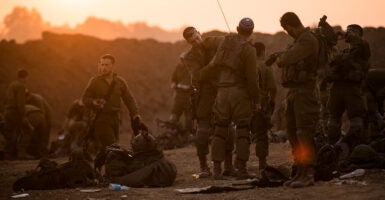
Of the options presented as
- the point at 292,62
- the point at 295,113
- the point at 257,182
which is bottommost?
the point at 257,182

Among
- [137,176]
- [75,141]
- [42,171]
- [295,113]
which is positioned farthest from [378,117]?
[75,141]

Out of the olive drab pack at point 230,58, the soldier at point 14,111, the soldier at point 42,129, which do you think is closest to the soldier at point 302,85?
the olive drab pack at point 230,58

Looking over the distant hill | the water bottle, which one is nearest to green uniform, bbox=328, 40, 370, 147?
the water bottle

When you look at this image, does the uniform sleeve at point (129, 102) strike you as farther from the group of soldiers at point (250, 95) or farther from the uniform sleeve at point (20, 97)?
the uniform sleeve at point (20, 97)

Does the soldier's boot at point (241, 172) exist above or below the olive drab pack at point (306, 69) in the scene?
below

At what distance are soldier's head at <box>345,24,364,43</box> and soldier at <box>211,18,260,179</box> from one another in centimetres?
193

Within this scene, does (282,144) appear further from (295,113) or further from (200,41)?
(295,113)

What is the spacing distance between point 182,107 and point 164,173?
9378 mm

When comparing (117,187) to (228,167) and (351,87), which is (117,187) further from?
(351,87)

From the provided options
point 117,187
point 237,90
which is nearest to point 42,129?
point 117,187

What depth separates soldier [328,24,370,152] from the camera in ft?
31.2

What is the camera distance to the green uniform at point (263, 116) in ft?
32.4

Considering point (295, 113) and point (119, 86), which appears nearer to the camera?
point (295, 113)

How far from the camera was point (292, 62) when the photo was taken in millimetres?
7504
